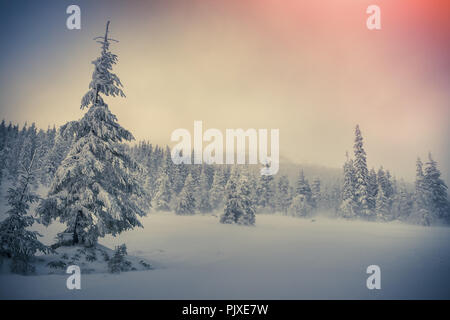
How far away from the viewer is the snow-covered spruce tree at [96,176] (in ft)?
32.0

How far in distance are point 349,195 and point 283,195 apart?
27257mm

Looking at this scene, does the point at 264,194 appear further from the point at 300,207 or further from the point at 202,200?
the point at 202,200

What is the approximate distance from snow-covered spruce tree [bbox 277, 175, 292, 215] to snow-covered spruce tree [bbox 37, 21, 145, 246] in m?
65.5

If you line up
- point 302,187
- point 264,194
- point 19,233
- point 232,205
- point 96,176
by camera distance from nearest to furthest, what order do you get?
point 19,233
point 96,176
point 232,205
point 302,187
point 264,194

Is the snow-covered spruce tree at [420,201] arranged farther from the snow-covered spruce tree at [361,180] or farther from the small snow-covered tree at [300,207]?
the small snow-covered tree at [300,207]

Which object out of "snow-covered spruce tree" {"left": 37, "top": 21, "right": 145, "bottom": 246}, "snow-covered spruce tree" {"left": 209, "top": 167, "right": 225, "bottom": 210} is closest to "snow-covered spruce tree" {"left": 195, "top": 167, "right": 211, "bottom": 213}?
"snow-covered spruce tree" {"left": 209, "top": 167, "right": 225, "bottom": 210}

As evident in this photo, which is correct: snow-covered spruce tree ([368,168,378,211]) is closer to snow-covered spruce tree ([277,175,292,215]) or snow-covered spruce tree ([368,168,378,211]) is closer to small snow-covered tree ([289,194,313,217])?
small snow-covered tree ([289,194,313,217])

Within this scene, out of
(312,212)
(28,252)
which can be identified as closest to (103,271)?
(28,252)

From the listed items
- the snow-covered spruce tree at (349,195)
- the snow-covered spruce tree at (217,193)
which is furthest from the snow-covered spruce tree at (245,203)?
the snow-covered spruce tree at (217,193)

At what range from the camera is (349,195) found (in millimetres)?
47031

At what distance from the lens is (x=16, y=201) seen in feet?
26.4

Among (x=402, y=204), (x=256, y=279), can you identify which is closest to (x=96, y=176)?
(x=256, y=279)

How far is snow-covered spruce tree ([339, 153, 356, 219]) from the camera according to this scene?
45.9m
